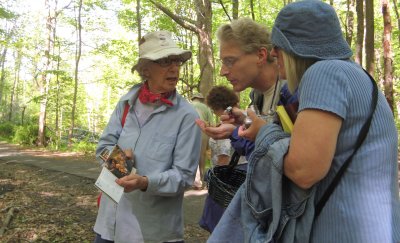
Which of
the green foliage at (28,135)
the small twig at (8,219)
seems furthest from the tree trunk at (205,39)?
the green foliage at (28,135)

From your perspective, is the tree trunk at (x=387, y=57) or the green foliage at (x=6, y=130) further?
the green foliage at (x=6, y=130)

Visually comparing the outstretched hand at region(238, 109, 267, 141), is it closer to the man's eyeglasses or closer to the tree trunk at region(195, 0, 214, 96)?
the man's eyeglasses

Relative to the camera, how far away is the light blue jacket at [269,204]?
4.22 ft

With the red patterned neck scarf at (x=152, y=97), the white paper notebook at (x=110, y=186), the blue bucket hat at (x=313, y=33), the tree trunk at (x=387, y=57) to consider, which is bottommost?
the white paper notebook at (x=110, y=186)

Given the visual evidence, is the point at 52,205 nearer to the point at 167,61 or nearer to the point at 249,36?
the point at 167,61

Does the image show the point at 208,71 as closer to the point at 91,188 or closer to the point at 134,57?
the point at 91,188

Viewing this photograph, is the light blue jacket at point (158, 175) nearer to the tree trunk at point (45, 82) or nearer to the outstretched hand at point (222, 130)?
the outstretched hand at point (222, 130)

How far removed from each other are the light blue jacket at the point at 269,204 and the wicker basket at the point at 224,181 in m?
0.36

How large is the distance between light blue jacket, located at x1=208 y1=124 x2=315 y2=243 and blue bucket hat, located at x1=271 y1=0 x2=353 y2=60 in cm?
31

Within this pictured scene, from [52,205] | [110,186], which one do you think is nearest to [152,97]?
[110,186]

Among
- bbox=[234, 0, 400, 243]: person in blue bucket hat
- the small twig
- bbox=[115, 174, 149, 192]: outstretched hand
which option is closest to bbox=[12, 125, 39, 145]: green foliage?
the small twig

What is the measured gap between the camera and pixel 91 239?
4.62 metres

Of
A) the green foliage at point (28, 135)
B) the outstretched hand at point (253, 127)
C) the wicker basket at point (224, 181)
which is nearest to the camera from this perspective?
the outstretched hand at point (253, 127)

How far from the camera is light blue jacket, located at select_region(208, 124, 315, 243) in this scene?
1.29 metres
